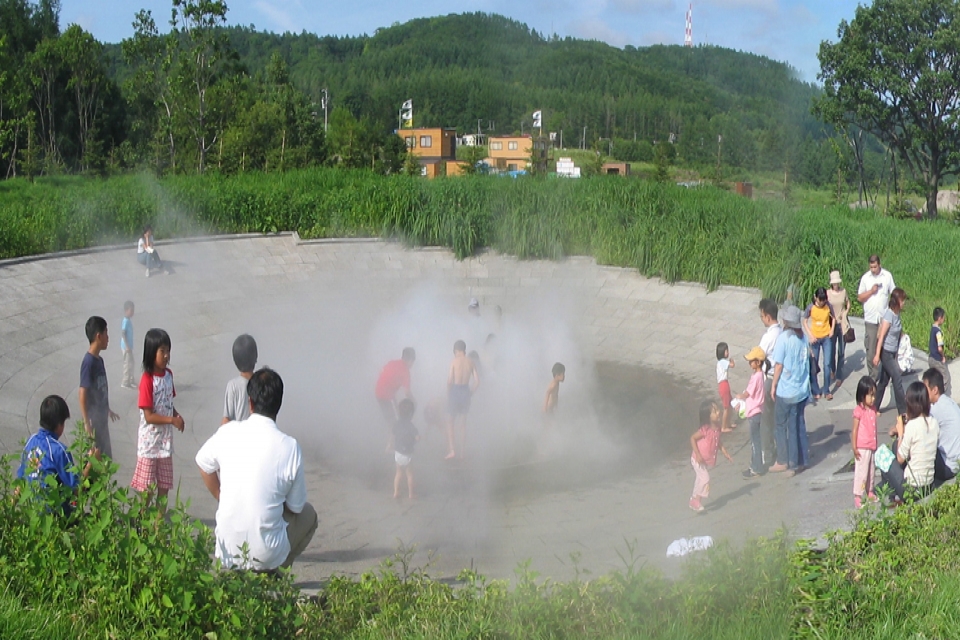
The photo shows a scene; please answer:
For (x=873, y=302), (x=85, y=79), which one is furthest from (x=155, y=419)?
(x=85, y=79)

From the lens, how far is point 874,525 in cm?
611

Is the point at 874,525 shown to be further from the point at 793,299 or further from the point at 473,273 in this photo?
the point at 473,273

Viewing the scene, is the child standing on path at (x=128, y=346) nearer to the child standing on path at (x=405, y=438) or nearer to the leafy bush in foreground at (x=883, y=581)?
the child standing on path at (x=405, y=438)

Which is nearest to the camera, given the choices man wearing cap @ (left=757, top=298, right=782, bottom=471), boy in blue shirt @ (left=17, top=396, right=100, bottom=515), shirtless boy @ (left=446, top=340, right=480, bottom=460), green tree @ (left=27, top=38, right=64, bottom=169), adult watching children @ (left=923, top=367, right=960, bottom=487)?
boy in blue shirt @ (left=17, top=396, right=100, bottom=515)

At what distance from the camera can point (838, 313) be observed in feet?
43.3

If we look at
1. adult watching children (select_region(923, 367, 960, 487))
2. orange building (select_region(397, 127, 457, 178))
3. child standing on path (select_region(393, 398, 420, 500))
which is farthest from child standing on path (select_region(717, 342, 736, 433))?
orange building (select_region(397, 127, 457, 178))

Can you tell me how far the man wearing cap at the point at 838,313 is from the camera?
13.1m

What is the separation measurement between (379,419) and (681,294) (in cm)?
762

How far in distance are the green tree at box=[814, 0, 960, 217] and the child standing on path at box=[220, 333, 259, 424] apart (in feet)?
101

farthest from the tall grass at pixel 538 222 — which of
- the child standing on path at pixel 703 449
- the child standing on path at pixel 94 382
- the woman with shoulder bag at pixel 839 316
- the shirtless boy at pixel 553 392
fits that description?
the child standing on path at pixel 94 382

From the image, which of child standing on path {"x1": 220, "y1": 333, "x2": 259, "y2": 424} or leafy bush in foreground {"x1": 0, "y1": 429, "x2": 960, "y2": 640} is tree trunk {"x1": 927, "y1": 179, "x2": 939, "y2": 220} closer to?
leafy bush in foreground {"x1": 0, "y1": 429, "x2": 960, "y2": 640}

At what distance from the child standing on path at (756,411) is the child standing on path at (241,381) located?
17.3 feet

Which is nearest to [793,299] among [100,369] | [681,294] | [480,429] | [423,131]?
[681,294]

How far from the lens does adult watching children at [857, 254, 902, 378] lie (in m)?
12.2
